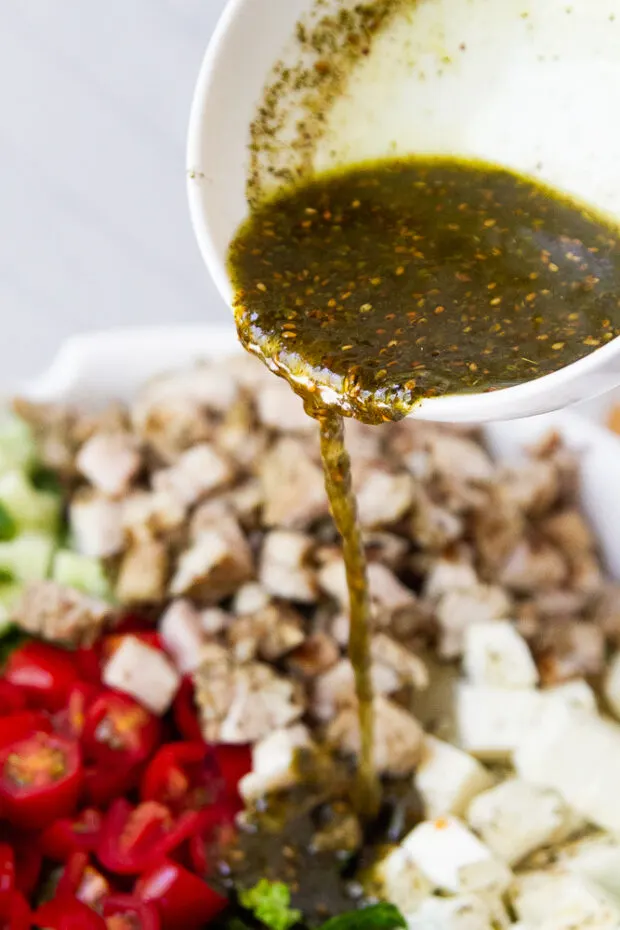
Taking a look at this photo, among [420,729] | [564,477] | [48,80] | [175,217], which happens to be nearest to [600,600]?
[564,477]

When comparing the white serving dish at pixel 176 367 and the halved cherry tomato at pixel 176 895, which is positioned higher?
the white serving dish at pixel 176 367

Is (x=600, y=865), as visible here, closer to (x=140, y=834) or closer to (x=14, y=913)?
(x=140, y=834)

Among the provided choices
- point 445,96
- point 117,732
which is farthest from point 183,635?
point 445,96

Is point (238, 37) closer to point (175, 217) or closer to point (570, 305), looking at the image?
point (570, 305)

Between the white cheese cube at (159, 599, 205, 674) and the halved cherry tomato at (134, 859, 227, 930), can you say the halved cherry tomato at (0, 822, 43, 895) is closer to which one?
the halved cherry tomato at (134, 859, 227, 930)

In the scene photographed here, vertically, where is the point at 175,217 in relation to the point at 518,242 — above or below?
above

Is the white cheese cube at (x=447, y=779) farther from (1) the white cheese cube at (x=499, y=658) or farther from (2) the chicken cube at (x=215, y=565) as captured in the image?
(2) the chicken cube at (x=215, y=565)

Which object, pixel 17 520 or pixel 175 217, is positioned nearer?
pixel 17 520

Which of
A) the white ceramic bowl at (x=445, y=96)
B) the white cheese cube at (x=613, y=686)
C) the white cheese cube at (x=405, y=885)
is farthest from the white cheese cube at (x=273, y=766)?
the white ceramic bowl at (x=445, y=96)
